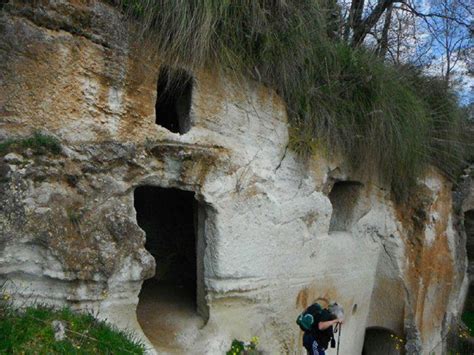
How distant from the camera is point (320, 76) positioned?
14.9 ft

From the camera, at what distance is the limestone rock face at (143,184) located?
2.96 metres

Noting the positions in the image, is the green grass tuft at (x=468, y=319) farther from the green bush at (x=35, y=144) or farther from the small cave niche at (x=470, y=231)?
the green bush at (x=35, y=144)

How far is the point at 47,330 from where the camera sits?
2750mm

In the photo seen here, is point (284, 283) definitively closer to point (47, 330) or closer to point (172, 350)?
point (172, 350)

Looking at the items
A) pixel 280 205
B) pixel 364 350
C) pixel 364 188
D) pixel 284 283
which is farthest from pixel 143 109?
Answer: pixel 364 350

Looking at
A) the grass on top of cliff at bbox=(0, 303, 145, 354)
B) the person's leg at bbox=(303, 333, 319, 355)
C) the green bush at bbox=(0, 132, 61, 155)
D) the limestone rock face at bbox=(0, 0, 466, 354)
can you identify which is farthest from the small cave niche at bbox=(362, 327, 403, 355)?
the green bush at bbox=(0, 132, 61, 155)

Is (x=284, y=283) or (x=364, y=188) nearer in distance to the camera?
(x=284, y=283)

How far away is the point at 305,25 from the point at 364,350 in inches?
178

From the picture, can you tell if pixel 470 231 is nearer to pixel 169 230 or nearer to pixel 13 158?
pixel 169 230

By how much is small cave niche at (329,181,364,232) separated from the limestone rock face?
15 millimetres

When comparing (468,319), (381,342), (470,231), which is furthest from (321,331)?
(468,319)

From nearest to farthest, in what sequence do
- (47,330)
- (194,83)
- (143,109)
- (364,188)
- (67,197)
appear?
1. (47,330)
2. (67,197)
3. (143,109)
4. (194,83)
5. (364,188)

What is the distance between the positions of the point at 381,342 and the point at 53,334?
4751 mm

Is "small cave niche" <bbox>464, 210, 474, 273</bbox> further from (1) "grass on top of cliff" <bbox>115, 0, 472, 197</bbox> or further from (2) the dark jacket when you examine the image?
(2) the dark jacket
